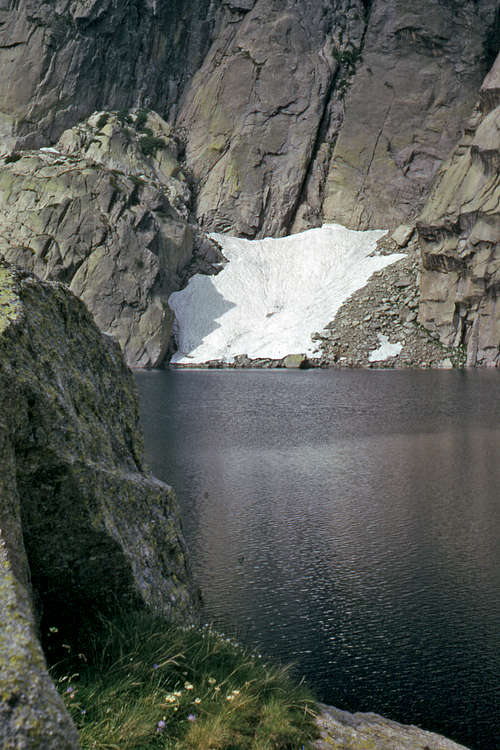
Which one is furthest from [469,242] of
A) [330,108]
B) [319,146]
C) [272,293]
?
[330,108]

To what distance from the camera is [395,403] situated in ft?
98.0

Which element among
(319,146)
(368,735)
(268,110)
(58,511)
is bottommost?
(368,735)

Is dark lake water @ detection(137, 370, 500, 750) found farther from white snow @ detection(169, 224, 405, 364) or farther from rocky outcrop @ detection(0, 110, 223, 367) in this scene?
rocky outcrop @ detection(0, 110, 223, 367)

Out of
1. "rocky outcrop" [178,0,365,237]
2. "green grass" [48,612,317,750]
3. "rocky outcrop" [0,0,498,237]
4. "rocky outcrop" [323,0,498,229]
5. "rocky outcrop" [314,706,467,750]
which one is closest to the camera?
"green grass" [48,612,317,750]

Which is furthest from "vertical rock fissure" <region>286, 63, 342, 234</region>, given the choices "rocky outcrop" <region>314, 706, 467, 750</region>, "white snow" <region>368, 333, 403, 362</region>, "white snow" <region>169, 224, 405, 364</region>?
"rocky outcrop" <region>314, 706, 467, 750</region>

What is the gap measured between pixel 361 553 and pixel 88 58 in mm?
98420

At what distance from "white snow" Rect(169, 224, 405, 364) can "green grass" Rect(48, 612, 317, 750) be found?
60.3m

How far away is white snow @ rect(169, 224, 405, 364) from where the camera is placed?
69.2 meters

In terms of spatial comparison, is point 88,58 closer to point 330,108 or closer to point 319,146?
point 330,108

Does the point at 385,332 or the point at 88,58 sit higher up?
the point at 88,58

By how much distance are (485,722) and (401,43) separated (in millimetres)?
95072

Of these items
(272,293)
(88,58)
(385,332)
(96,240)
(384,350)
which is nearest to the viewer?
(384,350)

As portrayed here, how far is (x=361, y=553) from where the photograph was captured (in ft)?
31.2

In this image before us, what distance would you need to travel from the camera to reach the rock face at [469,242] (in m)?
59.5
